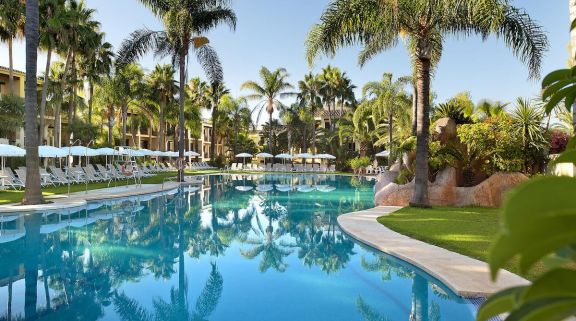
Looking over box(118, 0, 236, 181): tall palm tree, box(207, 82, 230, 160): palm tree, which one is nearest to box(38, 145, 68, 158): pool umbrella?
box(118, 0, 236, 181): tall palm tree

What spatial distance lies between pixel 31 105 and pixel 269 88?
31391 millimetres

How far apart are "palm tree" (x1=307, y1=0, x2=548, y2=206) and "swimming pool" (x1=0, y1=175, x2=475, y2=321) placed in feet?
17.4

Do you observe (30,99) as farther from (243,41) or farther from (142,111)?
(142,111)

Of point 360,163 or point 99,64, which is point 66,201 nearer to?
point 99,64

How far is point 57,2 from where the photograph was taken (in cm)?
Result: 2298

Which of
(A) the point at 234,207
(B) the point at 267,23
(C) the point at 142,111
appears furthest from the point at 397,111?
(C) the point at 142,111

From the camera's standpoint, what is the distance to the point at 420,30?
13.0 meters

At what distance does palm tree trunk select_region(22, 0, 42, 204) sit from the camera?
12.9 metres

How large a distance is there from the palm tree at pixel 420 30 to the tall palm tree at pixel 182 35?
40.8ft

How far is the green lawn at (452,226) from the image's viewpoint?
318 inches

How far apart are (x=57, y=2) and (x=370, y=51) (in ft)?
62.1

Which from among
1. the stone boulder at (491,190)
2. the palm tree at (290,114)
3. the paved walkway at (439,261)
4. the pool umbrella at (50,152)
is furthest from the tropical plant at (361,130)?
the paved walkway at (439,261)

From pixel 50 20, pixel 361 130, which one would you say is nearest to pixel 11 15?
pixel 50 20

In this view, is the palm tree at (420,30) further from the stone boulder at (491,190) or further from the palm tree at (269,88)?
the palm tree at (269,88)
